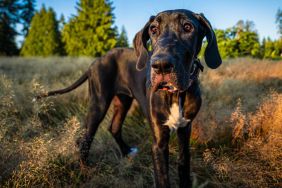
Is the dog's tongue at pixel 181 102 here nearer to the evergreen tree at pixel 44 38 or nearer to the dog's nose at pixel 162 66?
the dog's nose at pixel 162 66

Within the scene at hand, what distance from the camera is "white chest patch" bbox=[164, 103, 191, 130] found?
2.52 metres

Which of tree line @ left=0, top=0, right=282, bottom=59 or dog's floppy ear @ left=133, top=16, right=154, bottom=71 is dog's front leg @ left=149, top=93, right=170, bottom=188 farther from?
tree line @ left=0, top=0, right=282, bottom=59

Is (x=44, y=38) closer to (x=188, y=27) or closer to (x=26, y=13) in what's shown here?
(x=26, y=13)

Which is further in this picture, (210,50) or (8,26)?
(8,26)

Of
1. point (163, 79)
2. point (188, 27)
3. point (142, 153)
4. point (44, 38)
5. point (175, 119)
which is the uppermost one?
point (44, 38)

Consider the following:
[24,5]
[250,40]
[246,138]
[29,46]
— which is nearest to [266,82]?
[246,138]

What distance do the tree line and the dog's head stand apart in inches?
300

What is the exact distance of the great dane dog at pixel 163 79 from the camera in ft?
6.43

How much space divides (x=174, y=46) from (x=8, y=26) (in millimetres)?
39781

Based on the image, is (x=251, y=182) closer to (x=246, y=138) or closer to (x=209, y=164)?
(x=209, y=164)

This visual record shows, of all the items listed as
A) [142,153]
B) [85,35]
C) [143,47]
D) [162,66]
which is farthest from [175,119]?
[85,35]

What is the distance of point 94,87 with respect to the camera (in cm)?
365

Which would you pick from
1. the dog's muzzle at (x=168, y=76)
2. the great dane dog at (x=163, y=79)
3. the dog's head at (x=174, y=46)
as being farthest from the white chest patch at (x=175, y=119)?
the dog's muzzle at (x=168, y=76)

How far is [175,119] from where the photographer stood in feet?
8.32
